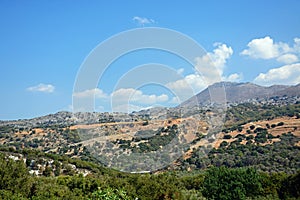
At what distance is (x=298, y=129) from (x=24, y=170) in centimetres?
4128

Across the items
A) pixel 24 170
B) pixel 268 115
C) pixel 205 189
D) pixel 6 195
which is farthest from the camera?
pixel 268 115

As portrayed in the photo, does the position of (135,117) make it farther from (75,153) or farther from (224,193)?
(224,193)

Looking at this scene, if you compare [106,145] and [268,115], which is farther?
[268,115]

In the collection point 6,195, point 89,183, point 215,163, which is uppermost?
point 6,195

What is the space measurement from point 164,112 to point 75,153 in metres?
15.2

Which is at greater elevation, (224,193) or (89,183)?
(89,183)

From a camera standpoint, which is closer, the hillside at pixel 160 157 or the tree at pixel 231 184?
the hillside at pixel 160 157

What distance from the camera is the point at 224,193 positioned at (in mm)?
23750

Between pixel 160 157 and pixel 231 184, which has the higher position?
pixel 160 157

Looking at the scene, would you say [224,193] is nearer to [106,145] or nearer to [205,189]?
[205,189]

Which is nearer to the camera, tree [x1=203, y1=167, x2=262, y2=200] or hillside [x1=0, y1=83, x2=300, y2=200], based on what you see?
hillside [x1=0, y1=83, x2=300, y2=200]

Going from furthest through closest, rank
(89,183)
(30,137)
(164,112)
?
1. (30,137)
2. (164,112)
3. (89,183)

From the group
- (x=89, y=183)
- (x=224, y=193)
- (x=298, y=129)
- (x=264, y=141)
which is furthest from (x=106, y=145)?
(x=298, y=129)

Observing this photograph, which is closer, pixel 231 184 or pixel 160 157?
pixel 231 184
